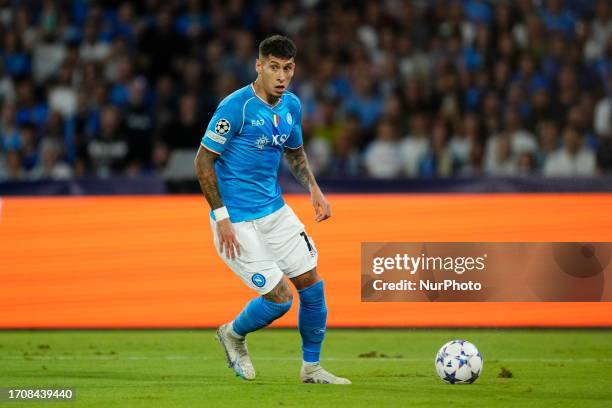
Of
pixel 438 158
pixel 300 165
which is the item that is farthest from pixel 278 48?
pixel 438 158

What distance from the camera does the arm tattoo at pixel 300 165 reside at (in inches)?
318

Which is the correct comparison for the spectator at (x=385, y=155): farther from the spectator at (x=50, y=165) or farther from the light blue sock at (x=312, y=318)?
the light blue sock at (x=312, y=318)

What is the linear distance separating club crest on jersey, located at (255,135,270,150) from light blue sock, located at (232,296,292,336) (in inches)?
39.7

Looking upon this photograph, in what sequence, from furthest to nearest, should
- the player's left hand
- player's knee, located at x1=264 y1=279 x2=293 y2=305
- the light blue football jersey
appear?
the player's left hand
player's knee, located at x1=264 y1=279 x2=293 y2=305
the light blue football jersey

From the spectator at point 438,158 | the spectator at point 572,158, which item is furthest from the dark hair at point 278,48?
the spectator at point 572,158

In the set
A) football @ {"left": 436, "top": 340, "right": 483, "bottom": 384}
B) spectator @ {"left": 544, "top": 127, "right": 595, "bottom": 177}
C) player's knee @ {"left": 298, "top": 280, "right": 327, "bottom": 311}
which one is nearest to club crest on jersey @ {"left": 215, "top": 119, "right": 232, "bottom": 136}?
player's knee @ {"left": 298, "top": 280, "right": 327, "bottom": 311}

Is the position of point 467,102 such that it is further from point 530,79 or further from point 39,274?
point 39,274

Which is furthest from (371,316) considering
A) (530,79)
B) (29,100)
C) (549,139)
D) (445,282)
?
(29,100)

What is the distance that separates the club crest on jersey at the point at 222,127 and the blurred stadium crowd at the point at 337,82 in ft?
21.4

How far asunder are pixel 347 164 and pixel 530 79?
2.80 meters

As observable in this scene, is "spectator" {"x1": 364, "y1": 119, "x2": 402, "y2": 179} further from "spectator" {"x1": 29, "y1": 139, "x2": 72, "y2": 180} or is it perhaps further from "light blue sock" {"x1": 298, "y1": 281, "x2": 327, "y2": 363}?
"light blue sock" {"x1": 298, "y1": 281, "x2": 327, "y2": 363}

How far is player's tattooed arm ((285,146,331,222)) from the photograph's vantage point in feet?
26.1

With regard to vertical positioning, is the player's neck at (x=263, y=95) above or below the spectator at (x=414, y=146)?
above

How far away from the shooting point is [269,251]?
25.2 ft
